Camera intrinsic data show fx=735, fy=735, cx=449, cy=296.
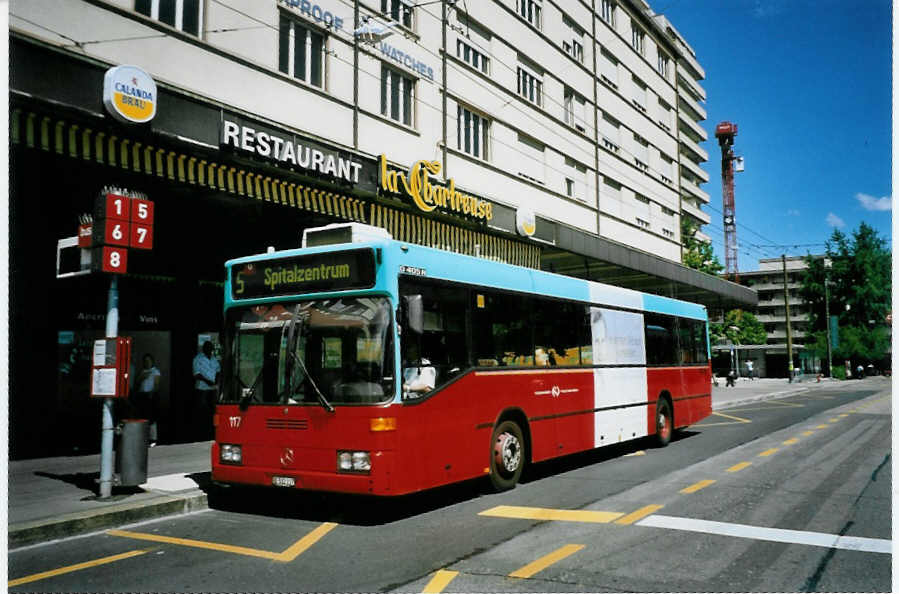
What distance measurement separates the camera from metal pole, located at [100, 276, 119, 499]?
802 centimetres

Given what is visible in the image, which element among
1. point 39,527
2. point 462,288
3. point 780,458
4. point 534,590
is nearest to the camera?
point 534,590

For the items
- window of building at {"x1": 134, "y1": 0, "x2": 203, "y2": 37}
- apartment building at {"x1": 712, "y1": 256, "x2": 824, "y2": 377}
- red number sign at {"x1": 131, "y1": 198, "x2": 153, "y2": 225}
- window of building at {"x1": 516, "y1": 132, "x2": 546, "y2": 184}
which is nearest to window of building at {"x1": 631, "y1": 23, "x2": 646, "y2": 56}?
window of building at {"x1": 516, "y1": 132, "x2": 546, "y2": 184}

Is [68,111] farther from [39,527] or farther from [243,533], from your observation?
[243,533]

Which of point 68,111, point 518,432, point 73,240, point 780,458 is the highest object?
point 68,111

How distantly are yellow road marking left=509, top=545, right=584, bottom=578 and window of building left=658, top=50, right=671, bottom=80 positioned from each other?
3549 centimetres

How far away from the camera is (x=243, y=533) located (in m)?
6.90

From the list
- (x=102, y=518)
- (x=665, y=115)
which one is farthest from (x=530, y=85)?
(x=102, y=518)

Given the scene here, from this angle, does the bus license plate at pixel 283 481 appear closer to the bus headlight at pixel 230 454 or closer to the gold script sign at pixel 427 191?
the bus headlight at pixel 230 454

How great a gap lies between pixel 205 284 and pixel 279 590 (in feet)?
37.4

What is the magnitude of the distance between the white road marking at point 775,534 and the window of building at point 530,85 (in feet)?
64.0

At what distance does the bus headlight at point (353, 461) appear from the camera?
6.96 m

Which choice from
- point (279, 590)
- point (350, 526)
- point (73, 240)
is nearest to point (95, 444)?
point (73, 240)

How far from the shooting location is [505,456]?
883 centimetres

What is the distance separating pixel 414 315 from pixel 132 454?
3890 mm
